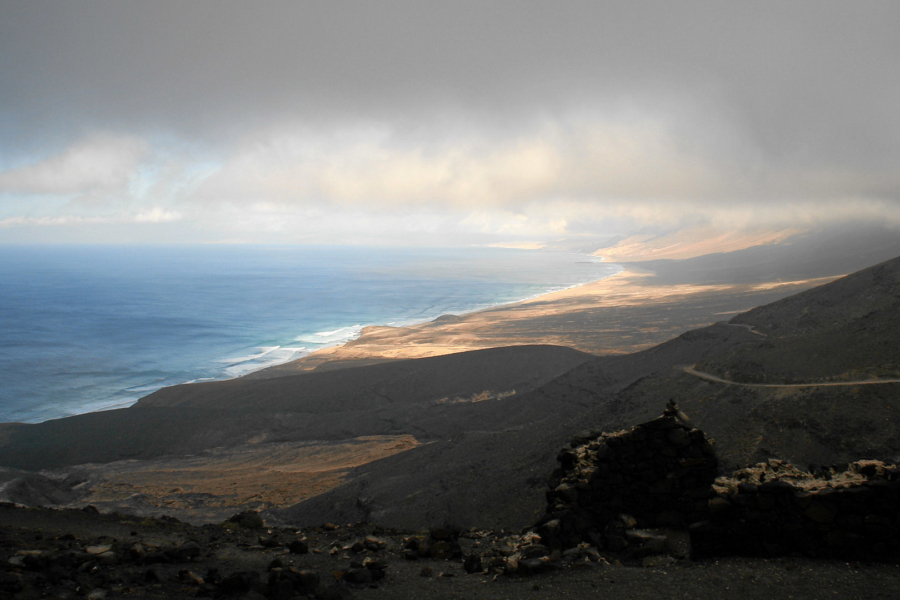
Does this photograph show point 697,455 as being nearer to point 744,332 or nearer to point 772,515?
point 772,515

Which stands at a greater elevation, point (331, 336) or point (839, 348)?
point (331, 336)

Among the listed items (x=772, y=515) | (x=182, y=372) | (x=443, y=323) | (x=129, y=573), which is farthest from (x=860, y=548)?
(x=443, y=323)

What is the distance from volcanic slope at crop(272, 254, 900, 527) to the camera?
1045cm

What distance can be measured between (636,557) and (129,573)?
274 inches

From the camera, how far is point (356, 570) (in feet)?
24.6

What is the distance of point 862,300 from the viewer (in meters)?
18.9

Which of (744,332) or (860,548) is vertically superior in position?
(744,332)

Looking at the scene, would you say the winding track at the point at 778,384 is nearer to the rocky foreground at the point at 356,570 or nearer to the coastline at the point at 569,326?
the rocky foreground at the point at 356,570

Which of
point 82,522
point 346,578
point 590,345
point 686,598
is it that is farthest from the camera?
point 590,345

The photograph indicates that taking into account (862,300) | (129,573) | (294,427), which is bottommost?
(294,427)

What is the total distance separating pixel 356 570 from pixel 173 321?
72061mm

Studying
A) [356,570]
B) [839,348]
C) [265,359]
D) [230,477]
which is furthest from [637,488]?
[265,359]

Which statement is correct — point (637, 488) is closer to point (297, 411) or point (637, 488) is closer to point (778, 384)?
point (778, 384)

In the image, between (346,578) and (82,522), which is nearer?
(346,578)
